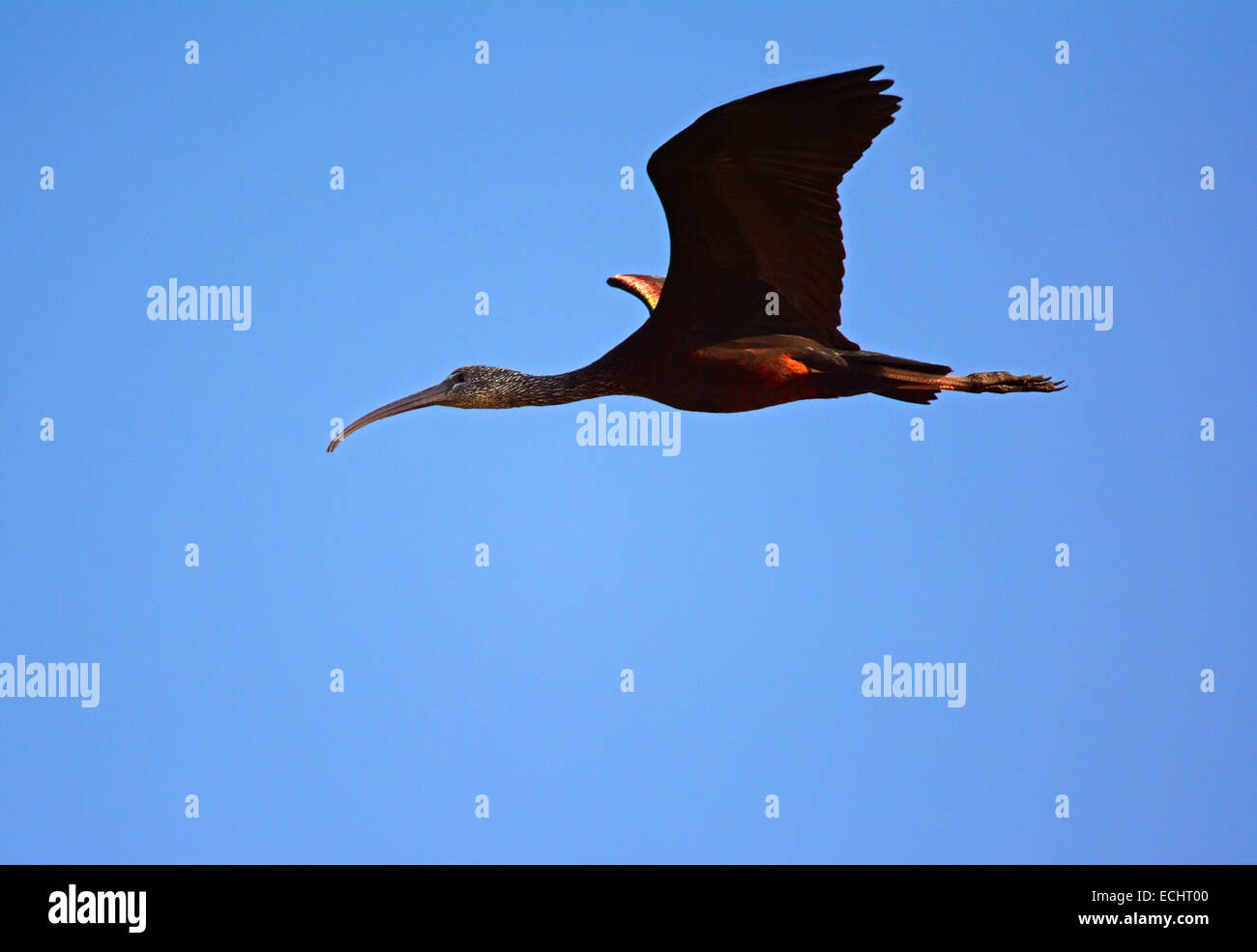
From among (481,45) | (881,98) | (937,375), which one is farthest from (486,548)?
(881,98)

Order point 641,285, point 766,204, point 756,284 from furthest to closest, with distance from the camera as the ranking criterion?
1. point 641,285
2. point 756,284
3. point 766,204

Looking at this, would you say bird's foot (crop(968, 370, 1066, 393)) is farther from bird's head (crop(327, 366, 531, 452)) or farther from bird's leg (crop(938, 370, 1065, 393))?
bird's head (crop(327, 366, 531, 452))

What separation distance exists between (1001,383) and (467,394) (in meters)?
5.48

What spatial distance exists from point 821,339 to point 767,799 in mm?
7073

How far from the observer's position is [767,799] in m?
20.9

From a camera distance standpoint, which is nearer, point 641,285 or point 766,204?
point 766,204

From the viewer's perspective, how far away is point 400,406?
1783cm

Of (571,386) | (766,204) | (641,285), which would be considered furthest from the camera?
(641,285)

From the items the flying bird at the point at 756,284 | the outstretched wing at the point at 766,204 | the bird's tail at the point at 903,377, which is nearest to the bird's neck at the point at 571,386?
the flying bird at the point at 756,284

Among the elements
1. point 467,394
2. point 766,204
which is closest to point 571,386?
point 467,394

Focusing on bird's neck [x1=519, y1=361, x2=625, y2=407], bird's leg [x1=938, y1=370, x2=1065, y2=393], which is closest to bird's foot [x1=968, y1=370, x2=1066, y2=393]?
bird's leg [x1=938, y1=370, x2=1065, y2=393]

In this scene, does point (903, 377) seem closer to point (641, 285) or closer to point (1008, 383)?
point (1008, 383)

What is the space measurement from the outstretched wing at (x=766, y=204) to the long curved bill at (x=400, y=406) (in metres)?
2.69
